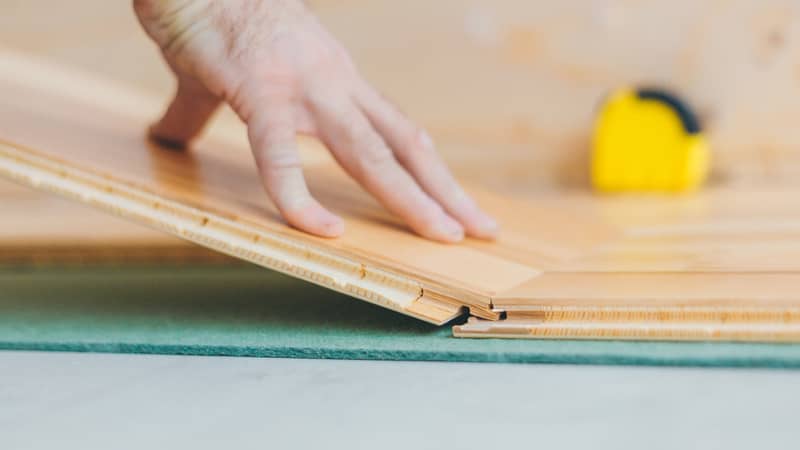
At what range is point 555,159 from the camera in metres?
2.05

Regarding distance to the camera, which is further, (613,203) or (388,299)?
(613,203)

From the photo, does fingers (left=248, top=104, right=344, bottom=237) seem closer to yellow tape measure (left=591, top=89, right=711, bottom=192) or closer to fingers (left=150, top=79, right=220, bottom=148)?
fingers (left=150, top=79, right=220, bottom=148)

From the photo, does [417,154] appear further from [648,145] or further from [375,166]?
[648,145]

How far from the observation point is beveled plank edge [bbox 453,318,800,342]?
2.18 ft

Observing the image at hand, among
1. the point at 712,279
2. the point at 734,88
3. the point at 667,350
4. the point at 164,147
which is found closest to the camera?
the point at 667,350

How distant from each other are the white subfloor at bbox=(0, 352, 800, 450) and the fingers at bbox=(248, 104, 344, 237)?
0.49 feet

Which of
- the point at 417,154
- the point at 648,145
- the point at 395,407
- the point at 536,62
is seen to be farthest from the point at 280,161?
the point at 536,62

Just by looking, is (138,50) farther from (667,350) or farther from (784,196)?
(667,350)

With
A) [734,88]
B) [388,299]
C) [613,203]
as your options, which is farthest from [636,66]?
[388,299]

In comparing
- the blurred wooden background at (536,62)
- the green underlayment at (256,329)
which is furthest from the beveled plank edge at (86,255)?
the blurred wooden background at (536,62)

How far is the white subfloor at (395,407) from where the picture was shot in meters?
0.55

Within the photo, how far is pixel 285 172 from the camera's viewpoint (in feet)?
2.77

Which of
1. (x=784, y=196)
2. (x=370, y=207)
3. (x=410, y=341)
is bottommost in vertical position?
(x=410, y=341)

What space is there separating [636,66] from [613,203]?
48 centimetres
